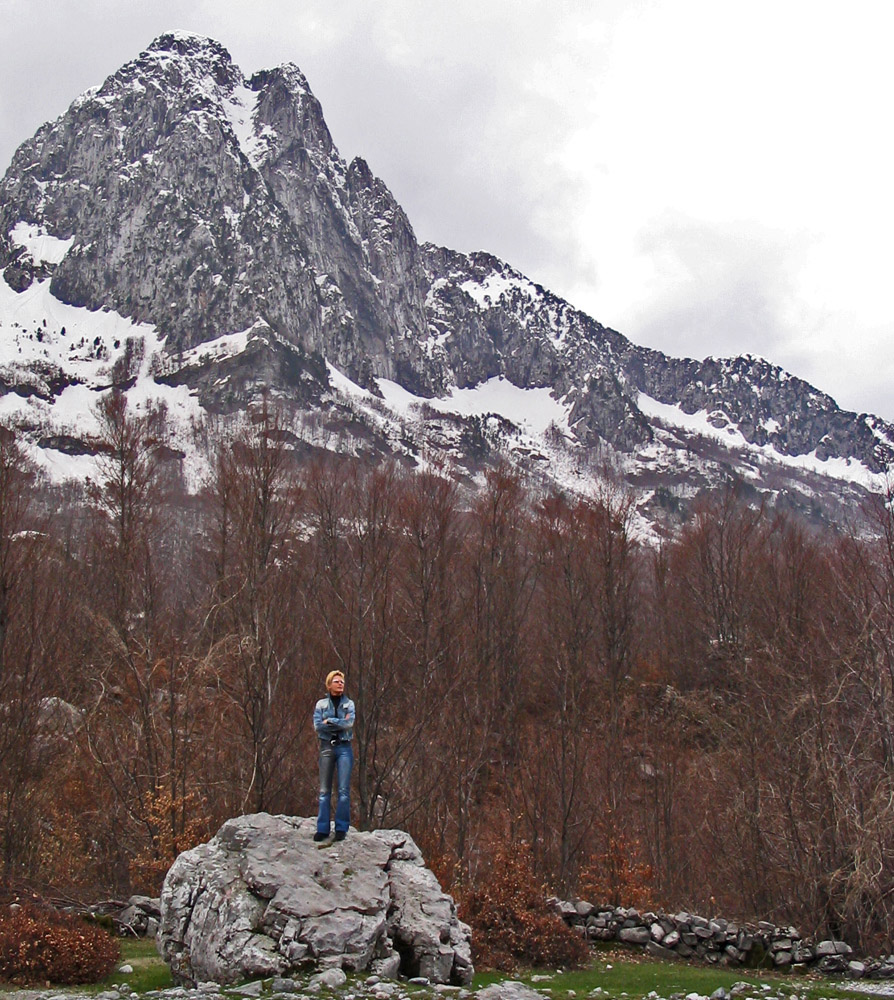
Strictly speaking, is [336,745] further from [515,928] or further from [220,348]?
[220,348]

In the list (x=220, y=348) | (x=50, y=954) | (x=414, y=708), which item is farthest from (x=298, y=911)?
(x=220, y=348)

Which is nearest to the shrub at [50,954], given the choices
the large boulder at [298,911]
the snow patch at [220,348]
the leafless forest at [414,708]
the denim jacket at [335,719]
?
the large boulder at [298,911]

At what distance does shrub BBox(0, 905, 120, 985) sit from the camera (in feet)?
30.6

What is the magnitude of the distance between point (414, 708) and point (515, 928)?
38.3 ft

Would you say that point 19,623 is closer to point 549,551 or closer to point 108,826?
point 108,826

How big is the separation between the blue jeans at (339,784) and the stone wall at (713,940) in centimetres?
636

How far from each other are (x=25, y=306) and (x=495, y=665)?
201 m

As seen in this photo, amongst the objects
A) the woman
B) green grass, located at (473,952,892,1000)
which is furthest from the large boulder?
green grass, located at (473,952,892,1000)

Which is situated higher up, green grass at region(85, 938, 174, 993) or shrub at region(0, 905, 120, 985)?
shrub at region(0, 905, 120, 985)

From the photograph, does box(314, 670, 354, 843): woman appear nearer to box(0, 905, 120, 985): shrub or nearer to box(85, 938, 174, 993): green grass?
box(85, 938, 174, 993): green grass

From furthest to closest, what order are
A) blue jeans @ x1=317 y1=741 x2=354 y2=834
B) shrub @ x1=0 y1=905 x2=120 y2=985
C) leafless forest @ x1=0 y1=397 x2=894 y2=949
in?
leafless forest @ x1=0 y1=397 x2=894 y2=949 → blue jeans @ x1=317 y1=741 x2=354 y2=834 → shrub @ x1=0 y1=905 x2=120 y2=985

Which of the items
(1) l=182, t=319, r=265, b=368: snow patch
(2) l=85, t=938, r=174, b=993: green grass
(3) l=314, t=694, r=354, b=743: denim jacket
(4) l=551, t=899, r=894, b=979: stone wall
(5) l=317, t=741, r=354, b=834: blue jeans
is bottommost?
(4) l=551, t=899, r=894, b=979: stone wall

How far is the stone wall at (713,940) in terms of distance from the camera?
14.7m

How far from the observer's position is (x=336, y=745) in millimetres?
11820
